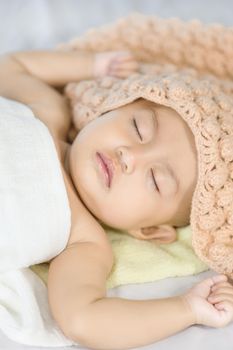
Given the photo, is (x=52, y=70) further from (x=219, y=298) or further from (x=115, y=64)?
(x=219, y=298)

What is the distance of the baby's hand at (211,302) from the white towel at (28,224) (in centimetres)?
24

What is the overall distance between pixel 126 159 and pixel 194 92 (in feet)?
0.72

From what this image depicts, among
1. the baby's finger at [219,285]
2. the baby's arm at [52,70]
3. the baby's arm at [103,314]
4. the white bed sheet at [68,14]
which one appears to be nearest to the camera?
the baby's arm at [103,314]

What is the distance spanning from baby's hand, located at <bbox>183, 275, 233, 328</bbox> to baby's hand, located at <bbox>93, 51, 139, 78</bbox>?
→ 603 mm

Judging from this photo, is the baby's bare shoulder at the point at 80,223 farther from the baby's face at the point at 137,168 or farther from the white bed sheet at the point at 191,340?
the white bed sheet at the point at 191,340

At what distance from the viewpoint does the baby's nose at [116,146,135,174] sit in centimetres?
135

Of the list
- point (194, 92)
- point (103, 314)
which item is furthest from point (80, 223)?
point (194, 92)

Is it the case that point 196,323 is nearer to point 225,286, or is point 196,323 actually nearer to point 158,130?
point 225,286

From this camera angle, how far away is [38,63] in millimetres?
1697

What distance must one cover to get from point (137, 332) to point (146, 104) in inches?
20.5

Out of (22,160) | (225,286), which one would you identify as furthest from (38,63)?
(225,286)

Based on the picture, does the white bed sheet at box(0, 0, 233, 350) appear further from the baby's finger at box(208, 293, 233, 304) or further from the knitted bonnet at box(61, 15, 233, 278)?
the baby's finger at box(208, 293, 233, 304)

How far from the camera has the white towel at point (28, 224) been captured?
1.21 meters

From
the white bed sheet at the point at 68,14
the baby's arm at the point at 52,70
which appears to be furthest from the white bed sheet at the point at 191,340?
the white bed sheet at the point at 68,14
